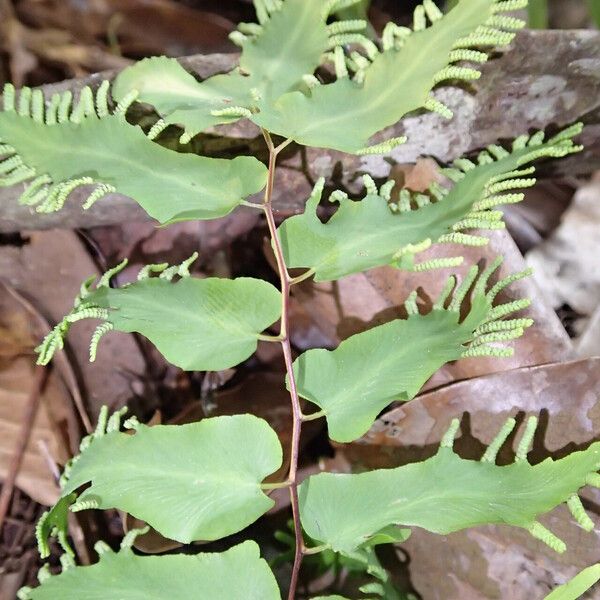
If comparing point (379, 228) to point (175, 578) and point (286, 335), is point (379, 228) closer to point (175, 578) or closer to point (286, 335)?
point (286, 335)

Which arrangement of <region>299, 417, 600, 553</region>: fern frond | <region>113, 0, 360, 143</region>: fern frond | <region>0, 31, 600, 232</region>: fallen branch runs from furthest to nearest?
<region>0, 31, 600, 232</region>: fallen branch → <region>113, 0, 360, 143</region>: fern frond → <region>299, 417, 600, 553</region>: fern frond

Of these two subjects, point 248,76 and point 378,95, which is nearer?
point 378,95

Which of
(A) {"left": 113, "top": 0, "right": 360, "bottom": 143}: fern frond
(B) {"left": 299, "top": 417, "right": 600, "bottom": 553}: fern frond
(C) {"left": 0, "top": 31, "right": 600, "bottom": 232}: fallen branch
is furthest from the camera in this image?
(C) {"left": 0, "top": 31, "right": 600, "bottom": 232}: fallen branch

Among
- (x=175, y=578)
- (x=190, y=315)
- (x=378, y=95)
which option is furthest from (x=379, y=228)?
(x=175, y=578)

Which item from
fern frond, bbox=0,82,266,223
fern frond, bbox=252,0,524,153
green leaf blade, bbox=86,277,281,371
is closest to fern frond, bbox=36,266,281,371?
green leaf blade, bbox=86,277,281,371

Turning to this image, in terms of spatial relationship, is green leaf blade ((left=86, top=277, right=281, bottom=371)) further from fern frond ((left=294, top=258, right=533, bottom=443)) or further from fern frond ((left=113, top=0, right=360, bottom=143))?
fern frond ((left=113, top=0, right=360, bottom=143))

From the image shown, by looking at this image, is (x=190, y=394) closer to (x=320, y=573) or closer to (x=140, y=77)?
(x=320, y=573)
